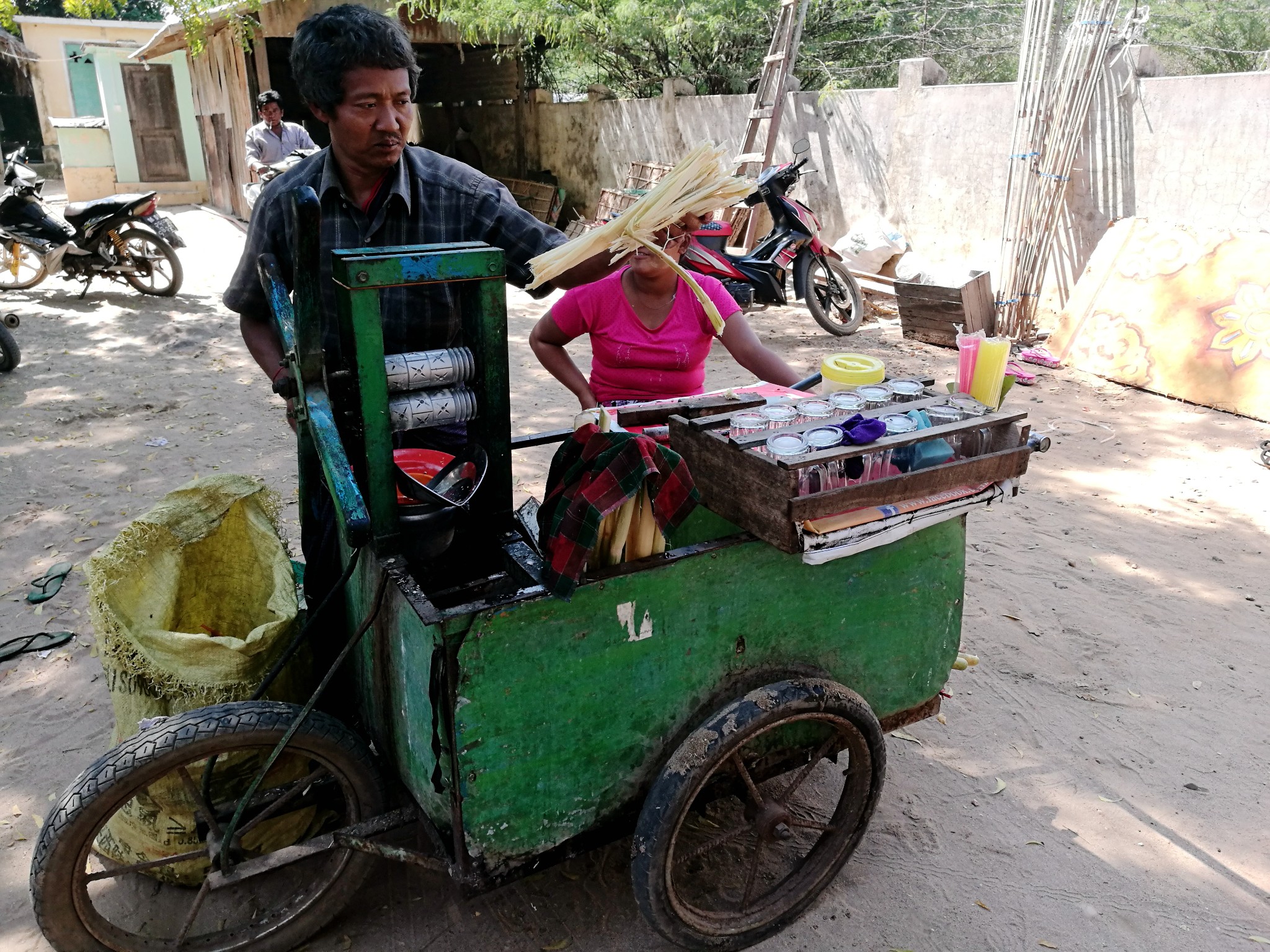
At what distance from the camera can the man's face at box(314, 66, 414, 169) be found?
2.05m

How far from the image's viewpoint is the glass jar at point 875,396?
6.44 feet

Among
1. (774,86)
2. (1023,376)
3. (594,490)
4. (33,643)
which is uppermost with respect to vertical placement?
(774,86)

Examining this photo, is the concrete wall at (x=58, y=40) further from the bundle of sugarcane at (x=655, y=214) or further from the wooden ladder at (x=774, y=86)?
the bundle of sugarcane at (x=655, y=214)

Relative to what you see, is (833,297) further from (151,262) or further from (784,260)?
(151,262)

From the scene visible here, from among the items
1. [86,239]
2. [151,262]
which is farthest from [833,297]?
[86,239]

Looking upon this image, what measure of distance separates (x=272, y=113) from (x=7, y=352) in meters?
4.64

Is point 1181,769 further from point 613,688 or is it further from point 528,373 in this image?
point 528,373

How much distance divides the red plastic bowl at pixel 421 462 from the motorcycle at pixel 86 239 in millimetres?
7382

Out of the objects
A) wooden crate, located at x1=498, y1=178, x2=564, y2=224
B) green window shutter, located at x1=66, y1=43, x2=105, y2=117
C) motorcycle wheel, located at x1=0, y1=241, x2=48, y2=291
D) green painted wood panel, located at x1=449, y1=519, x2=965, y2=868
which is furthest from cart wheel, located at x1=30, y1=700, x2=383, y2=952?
green window shutter, located at x1=66, y1=43, x2=105, y2=117

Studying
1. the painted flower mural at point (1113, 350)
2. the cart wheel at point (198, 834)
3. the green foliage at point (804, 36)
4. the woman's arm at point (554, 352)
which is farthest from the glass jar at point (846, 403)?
the green foliage at point (804, 36)

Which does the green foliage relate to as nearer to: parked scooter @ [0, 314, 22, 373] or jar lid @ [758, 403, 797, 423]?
parked scooter @ [0, 314, 22, 373]

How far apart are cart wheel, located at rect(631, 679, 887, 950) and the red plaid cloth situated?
0.46m

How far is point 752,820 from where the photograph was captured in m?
2.05

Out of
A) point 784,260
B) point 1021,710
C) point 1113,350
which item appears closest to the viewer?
point 1021,710
